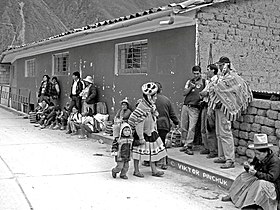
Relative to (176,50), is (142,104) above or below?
below

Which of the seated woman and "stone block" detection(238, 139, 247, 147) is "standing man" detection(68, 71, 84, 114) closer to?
"stone block" detection(238, 139, 247, 147)

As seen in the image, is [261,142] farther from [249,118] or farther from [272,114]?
[249,118]

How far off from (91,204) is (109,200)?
0.29 m

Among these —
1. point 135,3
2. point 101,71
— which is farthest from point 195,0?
point 135,3

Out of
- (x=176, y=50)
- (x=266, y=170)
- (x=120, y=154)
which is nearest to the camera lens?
(x=266, y=170)

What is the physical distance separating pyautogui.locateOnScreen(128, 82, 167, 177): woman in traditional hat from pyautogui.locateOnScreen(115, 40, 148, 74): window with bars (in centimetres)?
344

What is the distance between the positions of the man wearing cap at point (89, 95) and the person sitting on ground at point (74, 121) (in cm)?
48

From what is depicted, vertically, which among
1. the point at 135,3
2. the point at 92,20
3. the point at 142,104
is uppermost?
the point at 135,3

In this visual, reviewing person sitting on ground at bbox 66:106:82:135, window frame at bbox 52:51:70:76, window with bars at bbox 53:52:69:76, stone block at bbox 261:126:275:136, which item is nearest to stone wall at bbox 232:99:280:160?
stone block at bbox 261:126:275:136

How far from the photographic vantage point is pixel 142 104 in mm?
7059

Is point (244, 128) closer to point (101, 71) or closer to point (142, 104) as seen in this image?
point (142, 104)

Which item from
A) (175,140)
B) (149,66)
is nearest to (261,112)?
(175,140)

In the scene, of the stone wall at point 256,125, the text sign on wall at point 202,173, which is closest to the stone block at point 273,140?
the stone wall at point 256,125

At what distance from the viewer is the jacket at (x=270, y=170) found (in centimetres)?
502
